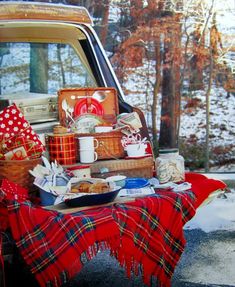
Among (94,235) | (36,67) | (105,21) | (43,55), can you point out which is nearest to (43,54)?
(43,55)

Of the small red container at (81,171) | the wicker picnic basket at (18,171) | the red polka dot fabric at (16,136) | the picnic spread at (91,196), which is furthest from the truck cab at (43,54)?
the wicker picnic basket at (18,171)

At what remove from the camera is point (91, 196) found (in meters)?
2.91

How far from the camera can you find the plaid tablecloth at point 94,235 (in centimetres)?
268

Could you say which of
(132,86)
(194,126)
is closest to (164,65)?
(132,86)

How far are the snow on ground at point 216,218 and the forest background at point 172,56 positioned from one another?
10.4 ft

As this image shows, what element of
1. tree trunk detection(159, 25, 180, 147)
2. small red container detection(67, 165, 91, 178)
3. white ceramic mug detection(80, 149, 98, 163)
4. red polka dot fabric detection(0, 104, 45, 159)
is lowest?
tree trunk detection(159, 25, 180, 147)

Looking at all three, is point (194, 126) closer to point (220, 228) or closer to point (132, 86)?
point (132, 86)

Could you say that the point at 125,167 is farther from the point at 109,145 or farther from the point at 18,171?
the point at 18,171

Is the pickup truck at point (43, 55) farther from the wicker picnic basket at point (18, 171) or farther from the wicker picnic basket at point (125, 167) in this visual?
the wicker picnic basket at point (125, 167)

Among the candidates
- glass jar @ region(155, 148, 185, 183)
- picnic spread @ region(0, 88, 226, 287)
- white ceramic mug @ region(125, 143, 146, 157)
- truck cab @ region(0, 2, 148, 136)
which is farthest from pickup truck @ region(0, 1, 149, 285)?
glass jar @ region(155, 148, 185, 183)

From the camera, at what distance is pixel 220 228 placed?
17.6ft

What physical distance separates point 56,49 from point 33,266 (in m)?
2.99

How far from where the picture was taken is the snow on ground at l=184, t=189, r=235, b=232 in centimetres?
542

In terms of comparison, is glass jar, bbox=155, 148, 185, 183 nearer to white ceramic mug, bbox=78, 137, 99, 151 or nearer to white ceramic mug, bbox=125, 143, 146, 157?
white ceramic mug, bbox=125, 143, 146, 157
